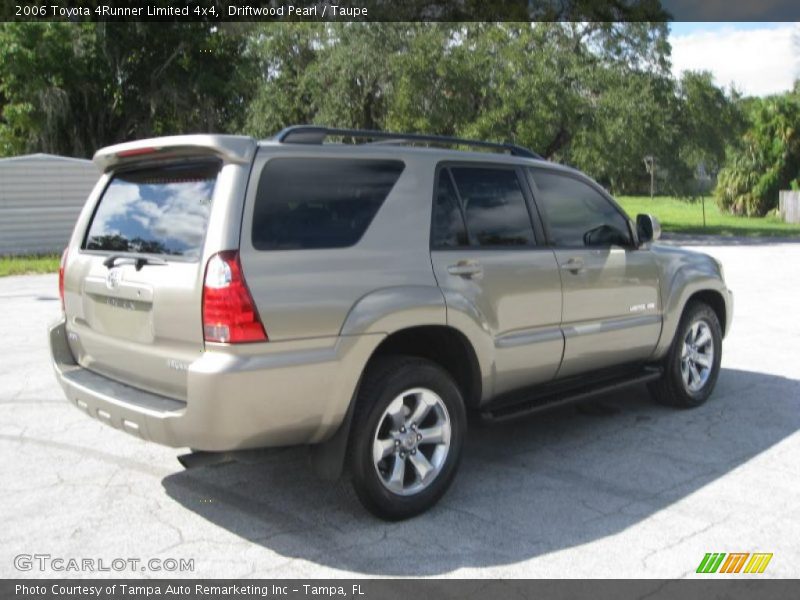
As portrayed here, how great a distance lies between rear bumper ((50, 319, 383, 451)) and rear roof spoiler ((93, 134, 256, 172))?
878 millimetres

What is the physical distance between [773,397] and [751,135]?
106ft

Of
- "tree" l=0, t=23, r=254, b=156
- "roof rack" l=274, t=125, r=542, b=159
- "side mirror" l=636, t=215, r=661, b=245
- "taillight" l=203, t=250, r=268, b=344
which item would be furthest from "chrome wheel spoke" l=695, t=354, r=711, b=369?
"tree" l=0, t=23, r=254, b=156

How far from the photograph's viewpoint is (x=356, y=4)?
2547 centimetres

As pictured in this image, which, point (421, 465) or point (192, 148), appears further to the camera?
point (421, 465)

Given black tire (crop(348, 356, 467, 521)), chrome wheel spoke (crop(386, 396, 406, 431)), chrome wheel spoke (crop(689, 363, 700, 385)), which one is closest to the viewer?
black tire (crop(348, 356, 467, 521))

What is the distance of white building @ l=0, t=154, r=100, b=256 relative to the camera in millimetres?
20266

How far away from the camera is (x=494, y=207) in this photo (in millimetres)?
4863

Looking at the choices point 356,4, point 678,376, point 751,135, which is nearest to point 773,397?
point 678,376

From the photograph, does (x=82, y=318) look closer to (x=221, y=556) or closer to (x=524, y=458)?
(x=221, y=556)

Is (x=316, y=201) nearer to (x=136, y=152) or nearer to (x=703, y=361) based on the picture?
(x=136, y=152)

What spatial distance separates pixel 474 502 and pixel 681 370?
7.84ft

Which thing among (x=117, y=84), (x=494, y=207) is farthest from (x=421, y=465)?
(x=117, y=84)

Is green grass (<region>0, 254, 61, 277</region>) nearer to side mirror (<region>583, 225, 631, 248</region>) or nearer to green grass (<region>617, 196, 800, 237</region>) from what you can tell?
side mirror (<region>583, 225, 631, 248</region>)

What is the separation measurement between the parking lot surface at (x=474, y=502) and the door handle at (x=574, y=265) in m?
1.12
